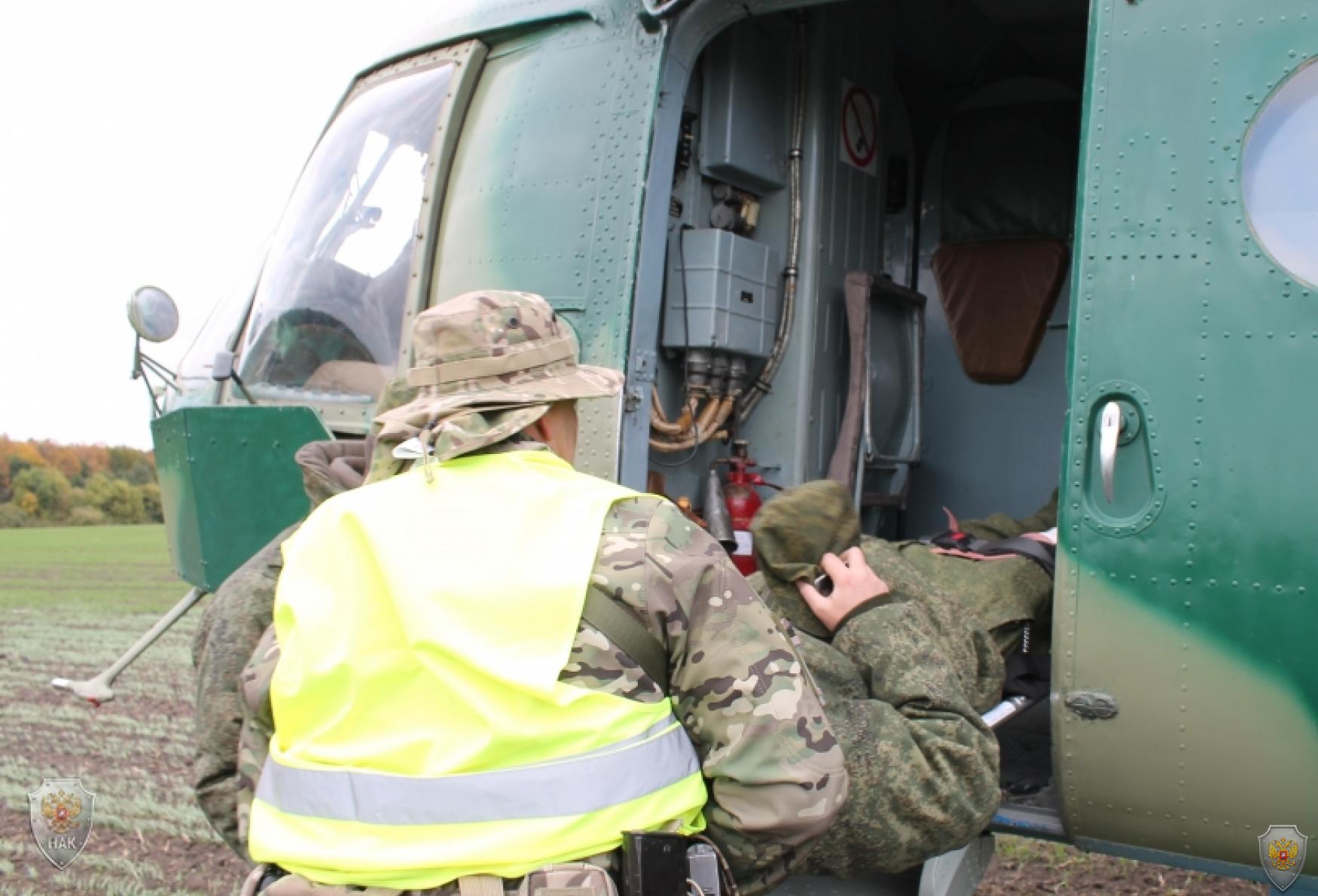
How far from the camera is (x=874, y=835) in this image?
2125mm

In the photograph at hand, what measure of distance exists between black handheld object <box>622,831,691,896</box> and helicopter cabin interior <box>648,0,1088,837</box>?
4.37 feet

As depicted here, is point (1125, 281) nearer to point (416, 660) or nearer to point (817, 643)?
point (817, 643)

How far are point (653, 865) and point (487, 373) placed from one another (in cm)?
78

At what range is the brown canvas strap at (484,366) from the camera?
1817 mm

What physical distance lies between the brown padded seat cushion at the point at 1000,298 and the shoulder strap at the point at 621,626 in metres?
3.83

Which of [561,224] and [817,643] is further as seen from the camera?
[561,224]

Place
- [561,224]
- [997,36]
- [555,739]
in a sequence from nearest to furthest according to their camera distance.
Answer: [555,739] → [561,224] → [997,36]

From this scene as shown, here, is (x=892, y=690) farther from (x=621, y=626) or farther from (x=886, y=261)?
(x=886, y=261)

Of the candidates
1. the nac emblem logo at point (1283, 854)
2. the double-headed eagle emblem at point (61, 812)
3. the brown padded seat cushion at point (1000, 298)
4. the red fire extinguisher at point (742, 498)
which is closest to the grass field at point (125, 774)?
the double-headed eagle emblem at point (61, 812)

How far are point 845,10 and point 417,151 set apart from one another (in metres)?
1.70

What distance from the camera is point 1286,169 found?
7.57 ft

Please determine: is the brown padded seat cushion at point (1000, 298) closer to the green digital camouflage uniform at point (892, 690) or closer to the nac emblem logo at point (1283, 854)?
the green digital camouflage uniform at point (892, 690)

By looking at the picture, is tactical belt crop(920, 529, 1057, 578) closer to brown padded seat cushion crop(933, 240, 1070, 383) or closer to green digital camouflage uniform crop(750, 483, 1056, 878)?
green digital camouflage uniform crop(750, 483, 1056, 878)

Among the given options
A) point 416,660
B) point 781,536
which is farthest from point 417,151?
point 416,660
